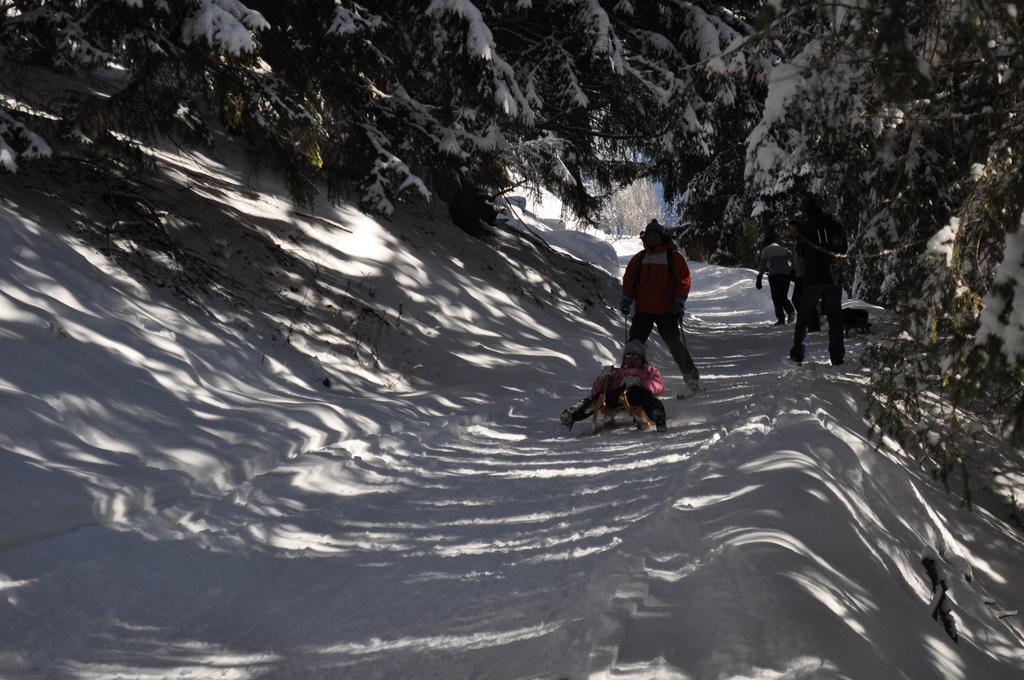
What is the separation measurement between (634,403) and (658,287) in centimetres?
186

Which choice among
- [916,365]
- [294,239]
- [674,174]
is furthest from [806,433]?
[674,174]

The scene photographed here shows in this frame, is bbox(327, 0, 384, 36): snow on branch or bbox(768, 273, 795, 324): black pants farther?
bbox(768, 273, 795, 324): black pants

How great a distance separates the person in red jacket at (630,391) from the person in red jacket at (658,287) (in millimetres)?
1176

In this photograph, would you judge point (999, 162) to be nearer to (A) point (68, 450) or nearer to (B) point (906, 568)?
(B) point (906, 568)

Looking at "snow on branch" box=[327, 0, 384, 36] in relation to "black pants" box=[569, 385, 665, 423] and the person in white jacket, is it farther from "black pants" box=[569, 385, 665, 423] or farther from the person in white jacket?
the person in white jacket

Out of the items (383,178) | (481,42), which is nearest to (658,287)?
(481,42)

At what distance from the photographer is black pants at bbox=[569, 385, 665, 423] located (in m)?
7.93

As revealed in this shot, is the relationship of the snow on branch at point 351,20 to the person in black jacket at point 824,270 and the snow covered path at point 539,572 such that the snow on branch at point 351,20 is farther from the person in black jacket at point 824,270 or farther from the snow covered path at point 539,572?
the person in black jacket at point 824,270

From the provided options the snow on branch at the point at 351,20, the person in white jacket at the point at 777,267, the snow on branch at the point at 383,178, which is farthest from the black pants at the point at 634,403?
the person in white jacket at the point at 777,267

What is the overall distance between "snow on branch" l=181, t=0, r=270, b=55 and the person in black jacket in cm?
638

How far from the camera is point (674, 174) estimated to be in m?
22.8

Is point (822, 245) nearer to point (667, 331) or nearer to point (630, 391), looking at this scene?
point (667, 331)

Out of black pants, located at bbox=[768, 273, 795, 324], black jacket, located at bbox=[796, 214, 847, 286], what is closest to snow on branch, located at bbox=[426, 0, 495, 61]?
black jacket, located at bbox=[796, 214, 847, 286]

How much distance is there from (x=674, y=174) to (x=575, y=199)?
263 inches
